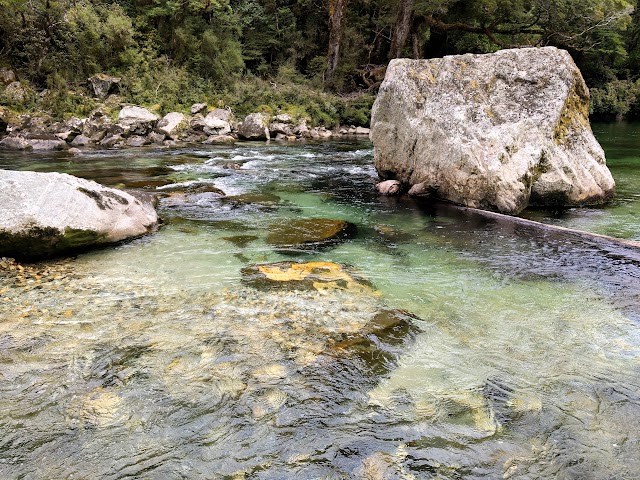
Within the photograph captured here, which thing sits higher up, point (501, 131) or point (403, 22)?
point (403, 22)

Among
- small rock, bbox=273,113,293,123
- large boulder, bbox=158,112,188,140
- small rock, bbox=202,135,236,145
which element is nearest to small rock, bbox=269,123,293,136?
small rock, bbox=273,113,293,123

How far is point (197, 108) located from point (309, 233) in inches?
653

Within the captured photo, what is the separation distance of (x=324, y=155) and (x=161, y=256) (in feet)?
34.2

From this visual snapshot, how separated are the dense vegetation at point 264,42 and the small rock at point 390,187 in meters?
14.7

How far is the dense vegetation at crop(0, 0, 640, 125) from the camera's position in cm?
2070

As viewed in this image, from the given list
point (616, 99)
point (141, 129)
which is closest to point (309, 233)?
point (141, 129)

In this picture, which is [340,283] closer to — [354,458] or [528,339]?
[528,339]

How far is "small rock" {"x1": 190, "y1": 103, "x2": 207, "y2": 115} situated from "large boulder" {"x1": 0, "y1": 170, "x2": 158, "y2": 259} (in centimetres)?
1600

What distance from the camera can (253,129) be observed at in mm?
19562

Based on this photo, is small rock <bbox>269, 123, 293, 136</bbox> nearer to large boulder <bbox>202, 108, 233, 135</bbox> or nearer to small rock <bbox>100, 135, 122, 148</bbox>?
large boulder <bbox>202, 108, 233, 135</bbox>

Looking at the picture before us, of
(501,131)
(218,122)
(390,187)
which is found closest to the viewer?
(501,131)

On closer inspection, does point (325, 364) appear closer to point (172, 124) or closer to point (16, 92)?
point (172, 124)

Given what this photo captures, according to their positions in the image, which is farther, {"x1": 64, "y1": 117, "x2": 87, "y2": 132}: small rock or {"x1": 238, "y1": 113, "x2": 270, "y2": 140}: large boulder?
{"x1": 238, "y1": 113, "x2": 270, "y2": 140}: large boulder

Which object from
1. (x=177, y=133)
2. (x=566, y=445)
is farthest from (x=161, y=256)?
(x=177, y=133)
